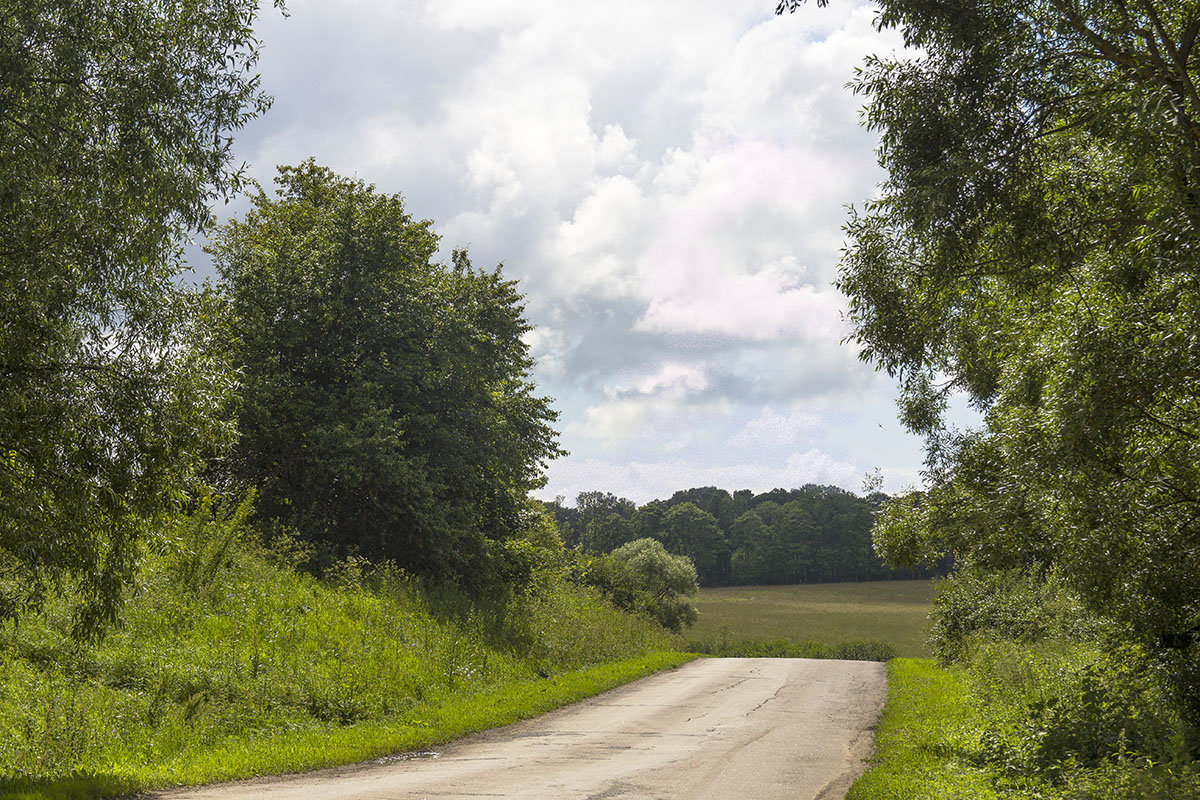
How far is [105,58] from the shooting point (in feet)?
32.7

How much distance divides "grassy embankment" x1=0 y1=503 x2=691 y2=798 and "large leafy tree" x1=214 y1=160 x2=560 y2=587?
2.80 m

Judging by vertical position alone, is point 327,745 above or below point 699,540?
below

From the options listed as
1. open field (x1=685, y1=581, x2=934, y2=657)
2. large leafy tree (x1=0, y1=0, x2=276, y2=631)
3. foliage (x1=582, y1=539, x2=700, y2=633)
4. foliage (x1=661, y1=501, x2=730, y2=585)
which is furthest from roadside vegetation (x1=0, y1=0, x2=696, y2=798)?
foliage (x1=661, y1=501, x2=730, y2=585)

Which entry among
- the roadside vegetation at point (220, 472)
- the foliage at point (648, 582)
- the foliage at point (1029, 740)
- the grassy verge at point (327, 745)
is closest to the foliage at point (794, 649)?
the foliage at point (648, 582)

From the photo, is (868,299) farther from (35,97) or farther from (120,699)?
(120,699)

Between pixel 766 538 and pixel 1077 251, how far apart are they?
114760mm

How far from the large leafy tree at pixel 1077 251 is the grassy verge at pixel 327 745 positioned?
1028cm

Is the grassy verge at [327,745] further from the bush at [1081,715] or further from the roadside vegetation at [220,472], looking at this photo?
the bush at [1081,715]

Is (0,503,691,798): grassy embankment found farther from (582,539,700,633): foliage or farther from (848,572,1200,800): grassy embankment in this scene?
(582,539,700,633): foliage

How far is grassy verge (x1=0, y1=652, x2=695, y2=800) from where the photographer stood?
30.3 ft

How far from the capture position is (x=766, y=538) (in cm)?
12081

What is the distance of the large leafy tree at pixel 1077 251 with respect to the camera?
24.1ft

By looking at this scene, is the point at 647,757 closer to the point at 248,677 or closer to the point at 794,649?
the point at 248,677

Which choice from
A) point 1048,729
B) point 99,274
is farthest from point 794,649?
point 99,274
